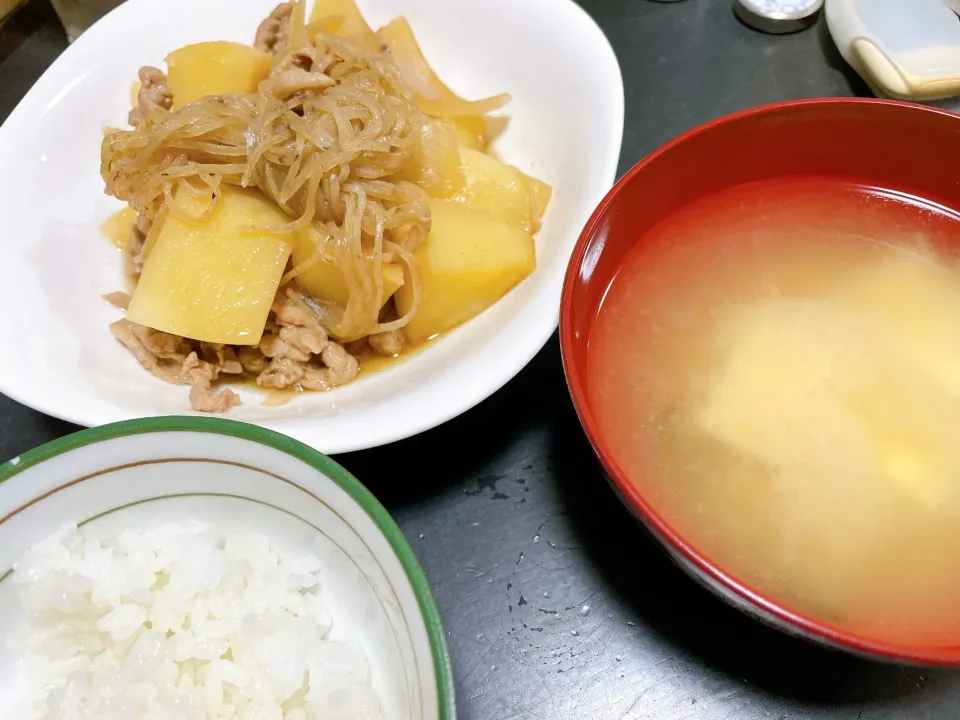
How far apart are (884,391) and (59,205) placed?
5.43ft

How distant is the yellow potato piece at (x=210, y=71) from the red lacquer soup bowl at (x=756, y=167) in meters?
0.95

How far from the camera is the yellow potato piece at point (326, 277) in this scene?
1396 millimetres

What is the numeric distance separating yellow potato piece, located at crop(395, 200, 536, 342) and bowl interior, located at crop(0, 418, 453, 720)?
523 mm

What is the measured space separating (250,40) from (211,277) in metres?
0.82

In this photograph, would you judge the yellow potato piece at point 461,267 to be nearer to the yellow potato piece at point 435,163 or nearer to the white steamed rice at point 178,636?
the yellow potato piece at point 435,163

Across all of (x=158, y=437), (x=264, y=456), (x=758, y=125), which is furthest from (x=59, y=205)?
(x=758, y=125)

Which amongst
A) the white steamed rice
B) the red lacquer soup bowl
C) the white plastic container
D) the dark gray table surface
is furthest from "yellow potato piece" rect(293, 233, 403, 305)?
the white plastic container

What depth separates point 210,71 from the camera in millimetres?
1631

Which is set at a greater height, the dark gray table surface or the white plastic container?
Answer: the white plastic container

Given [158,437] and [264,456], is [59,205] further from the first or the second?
[264,456]

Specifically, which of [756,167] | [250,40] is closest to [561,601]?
[756,167]

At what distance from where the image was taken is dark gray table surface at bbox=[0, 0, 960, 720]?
1.14 meters

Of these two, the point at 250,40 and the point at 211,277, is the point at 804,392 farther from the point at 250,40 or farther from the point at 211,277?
the point at 250,40

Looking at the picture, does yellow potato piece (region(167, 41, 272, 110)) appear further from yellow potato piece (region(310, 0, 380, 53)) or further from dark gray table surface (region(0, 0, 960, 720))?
dark gray table surface (region(0, 0, 960, 720))
